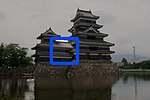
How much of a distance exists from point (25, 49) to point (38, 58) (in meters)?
3.63

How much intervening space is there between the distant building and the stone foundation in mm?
2559

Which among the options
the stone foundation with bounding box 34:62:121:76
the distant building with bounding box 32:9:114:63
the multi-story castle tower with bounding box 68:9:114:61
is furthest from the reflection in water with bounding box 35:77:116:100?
the multi-story castle tower with bounding box 68:9:114:61

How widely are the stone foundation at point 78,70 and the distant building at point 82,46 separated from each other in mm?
2559

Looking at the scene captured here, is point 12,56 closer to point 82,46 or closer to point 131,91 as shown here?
point 82,46

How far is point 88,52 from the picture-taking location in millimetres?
46875

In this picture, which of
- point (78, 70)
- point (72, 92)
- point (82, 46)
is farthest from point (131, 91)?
point (82, 46)

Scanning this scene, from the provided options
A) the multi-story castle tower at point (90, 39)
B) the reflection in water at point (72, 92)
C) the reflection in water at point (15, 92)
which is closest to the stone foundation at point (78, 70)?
the multi-story castle tower at point (90, 39)

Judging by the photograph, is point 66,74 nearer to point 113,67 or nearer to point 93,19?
point 113,67

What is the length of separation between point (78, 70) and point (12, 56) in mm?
13422

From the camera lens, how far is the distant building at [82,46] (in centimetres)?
4638

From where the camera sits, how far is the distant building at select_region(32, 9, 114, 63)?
1826 inches

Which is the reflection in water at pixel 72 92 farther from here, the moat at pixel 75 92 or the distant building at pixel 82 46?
the distant building at pixel 82 46

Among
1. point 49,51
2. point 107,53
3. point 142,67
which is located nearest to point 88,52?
point 107,53

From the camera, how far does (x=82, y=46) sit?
47094 mm
